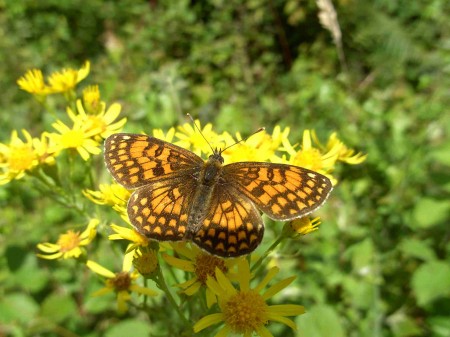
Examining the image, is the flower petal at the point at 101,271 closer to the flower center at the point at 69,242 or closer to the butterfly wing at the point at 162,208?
the flower center at the point at 69,242

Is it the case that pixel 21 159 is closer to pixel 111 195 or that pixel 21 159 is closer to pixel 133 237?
pixel 111 195

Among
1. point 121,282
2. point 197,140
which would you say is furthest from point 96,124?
point 121,282

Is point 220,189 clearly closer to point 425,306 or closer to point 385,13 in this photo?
point 425,306

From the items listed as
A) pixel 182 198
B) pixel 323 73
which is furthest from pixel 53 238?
pixel 323 73

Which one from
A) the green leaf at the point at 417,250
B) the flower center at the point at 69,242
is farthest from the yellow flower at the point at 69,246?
the green leaf at the point at 417,250

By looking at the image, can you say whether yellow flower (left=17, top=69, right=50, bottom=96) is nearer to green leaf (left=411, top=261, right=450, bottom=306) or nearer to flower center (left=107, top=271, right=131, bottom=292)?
flower center (left=107, top=271, right=131, bottom=292)

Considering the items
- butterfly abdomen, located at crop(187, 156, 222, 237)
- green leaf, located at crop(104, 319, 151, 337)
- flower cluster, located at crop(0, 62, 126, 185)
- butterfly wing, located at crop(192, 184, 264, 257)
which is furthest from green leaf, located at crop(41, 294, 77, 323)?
butterfly wing, located at crop(192, 184, 264, 257)
